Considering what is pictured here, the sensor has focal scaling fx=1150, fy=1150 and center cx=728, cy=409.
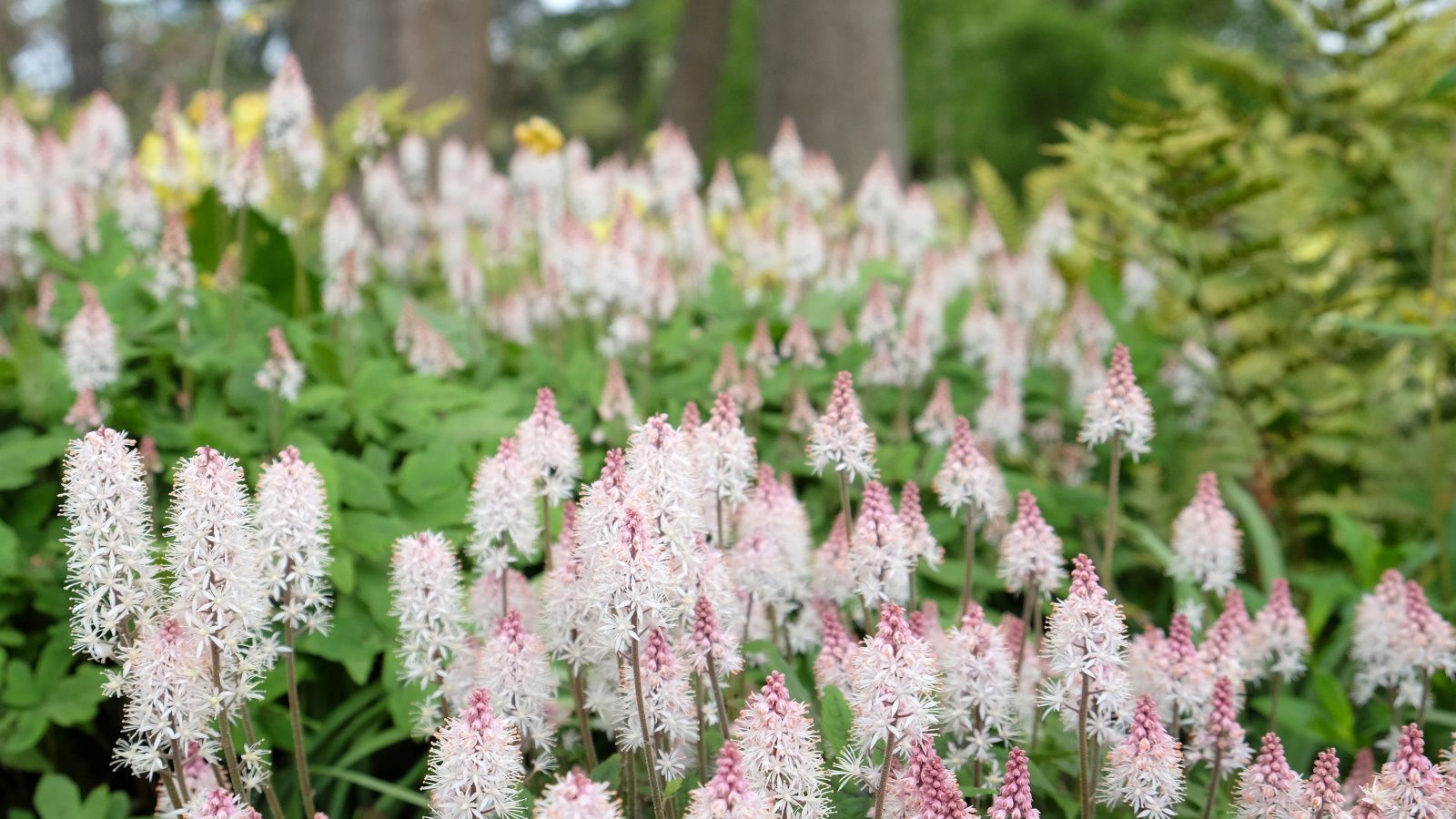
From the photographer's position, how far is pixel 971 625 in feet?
6.40

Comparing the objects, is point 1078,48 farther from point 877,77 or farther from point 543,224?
point 543,224

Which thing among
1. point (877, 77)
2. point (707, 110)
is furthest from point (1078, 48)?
point (877, 77)

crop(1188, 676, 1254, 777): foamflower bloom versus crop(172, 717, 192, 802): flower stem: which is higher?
crop(172, 717, 192, 802): flower stem

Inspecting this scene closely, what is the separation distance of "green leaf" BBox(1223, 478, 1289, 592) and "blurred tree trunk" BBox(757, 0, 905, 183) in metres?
4.30

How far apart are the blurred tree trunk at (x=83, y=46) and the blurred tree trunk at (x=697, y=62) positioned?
6.39m

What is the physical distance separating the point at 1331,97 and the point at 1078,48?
16167mm

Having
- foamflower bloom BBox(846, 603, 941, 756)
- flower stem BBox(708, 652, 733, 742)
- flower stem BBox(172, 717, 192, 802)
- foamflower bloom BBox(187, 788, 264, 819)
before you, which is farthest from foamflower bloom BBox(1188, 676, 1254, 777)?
flower stem BBox(172, 717, 192, 802)

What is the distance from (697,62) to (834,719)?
38.2 feet

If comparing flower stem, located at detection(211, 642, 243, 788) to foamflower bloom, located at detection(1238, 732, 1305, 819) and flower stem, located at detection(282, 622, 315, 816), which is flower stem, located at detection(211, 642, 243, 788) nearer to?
flower stem, located at detection(282, 622, 315, 816)

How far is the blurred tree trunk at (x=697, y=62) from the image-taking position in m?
12.6

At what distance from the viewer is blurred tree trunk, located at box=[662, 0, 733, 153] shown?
41.3 feet

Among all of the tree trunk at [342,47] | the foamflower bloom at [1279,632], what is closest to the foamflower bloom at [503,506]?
the foamflower bloom at [1279,632]

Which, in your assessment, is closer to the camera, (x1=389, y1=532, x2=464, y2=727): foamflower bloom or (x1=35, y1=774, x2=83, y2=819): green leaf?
(x1=389, y1=532, x2=464, y2=727): foamflower bloom

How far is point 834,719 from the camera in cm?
187
